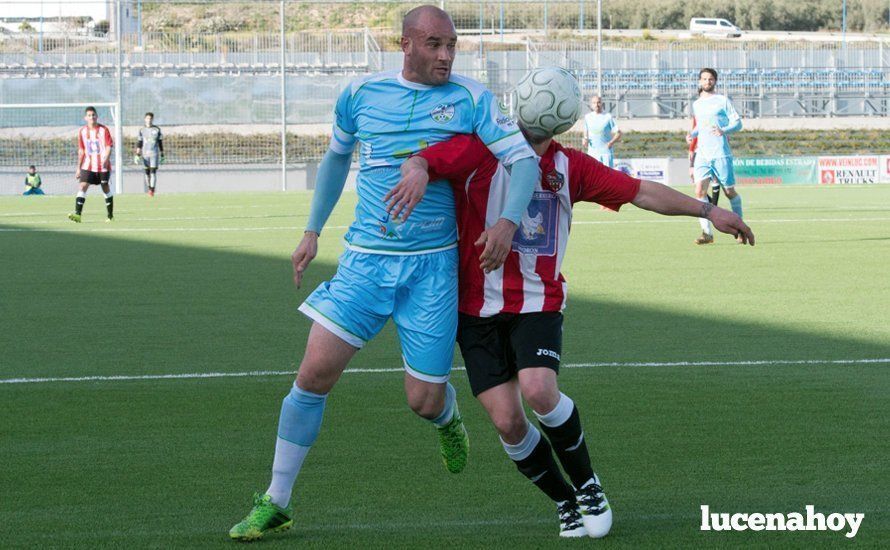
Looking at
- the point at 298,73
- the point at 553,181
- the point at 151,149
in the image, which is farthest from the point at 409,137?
the point at 298,73

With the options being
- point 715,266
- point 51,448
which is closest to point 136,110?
point 715,266

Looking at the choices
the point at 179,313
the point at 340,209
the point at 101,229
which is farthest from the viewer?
the point at 340,209

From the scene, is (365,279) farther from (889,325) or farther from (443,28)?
(889,325)

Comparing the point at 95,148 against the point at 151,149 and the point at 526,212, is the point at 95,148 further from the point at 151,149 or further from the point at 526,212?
the point at 526,212

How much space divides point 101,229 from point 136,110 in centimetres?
1972

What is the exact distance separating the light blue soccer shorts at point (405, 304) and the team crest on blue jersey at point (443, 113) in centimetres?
46

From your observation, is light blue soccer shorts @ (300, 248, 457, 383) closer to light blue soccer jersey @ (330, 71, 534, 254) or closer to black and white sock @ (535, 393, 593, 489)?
light blue soccer jersey @ (330, 71, 534, 254)

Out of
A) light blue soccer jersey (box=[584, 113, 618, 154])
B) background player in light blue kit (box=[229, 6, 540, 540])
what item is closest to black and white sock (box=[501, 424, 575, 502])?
background player in light blue kit (box=[229, 6, 540, 540])

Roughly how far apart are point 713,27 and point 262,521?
248ft

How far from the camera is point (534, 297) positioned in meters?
4.83

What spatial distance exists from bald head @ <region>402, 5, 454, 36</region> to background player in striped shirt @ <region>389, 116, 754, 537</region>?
411 millimetres

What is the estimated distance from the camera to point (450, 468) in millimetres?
5387

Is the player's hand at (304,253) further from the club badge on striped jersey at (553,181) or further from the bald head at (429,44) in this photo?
the club badge on striped jersey at (553,181)

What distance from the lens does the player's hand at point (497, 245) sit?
4.57m
